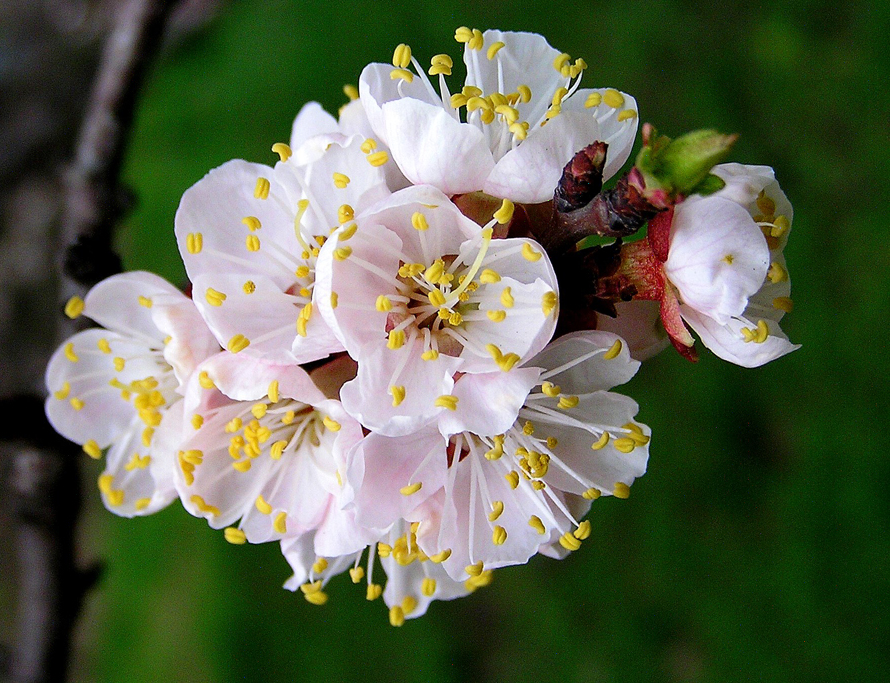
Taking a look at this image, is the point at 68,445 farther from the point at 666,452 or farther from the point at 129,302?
the point at 666,452

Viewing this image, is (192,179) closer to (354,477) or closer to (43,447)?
(43,447)

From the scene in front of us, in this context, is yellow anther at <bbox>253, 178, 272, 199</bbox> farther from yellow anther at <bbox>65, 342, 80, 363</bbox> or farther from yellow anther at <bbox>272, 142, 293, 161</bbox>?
yellow anther at <bbox>65, 342, 80, 363</bbox>

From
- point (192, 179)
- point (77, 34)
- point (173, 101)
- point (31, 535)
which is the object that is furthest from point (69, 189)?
point (77, 34)

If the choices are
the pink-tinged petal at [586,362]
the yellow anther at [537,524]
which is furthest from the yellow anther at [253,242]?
the yellow anther at [537,524]

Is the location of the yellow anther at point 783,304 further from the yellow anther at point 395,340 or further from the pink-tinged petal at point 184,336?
the pink-tinged petal at point 184,336

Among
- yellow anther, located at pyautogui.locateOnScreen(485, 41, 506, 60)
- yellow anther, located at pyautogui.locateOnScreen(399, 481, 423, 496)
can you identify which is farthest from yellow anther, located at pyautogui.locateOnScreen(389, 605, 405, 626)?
yellow anther, located at pyautogui.locateOnScreen(485, 41, 506, 60)

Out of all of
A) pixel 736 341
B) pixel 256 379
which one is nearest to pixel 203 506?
pixel 256 379
